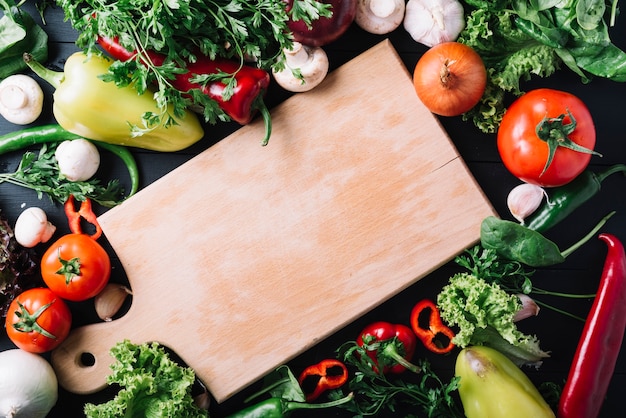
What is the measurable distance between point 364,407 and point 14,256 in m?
1.16

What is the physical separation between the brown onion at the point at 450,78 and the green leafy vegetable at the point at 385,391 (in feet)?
2.51

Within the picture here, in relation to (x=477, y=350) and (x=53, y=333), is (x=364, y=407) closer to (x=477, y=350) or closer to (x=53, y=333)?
(x=477, y=350)

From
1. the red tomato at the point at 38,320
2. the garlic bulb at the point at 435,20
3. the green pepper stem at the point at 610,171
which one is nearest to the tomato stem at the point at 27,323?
the red tomato at the point at 38,320

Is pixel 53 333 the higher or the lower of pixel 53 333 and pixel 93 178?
the lower

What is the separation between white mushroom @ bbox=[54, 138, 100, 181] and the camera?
1907 mm

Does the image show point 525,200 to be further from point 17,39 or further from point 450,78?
point 17,39

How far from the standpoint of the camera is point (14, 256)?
1894 millimetres

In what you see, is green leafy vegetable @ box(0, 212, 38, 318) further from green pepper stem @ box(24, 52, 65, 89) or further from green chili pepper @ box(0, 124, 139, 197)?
green pepper stem @ box(24, 52, 65, 89)

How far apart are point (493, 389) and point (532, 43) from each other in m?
1.02

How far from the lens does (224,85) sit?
181 cm

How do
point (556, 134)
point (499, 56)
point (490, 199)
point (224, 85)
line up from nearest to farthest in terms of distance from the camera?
point (556, 134) → point (224, 85) → point (499, 56) → point (490, 199)

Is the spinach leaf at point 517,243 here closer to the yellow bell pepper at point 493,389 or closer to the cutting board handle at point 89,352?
the yellow bell pepper at point 493,389

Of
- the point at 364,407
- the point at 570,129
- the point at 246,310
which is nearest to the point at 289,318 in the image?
the point at 246,310

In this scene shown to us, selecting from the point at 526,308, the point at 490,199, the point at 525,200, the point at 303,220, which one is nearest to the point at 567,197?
the point at 525,200
